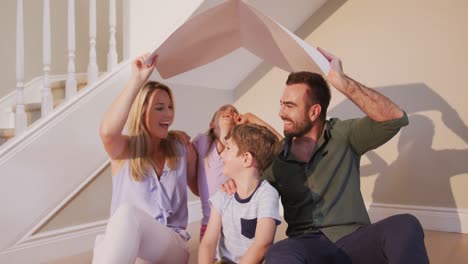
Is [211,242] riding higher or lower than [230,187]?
lower

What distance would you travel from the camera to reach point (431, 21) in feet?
8.53

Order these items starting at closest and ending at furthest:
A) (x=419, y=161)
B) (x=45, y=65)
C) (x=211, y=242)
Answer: (x=211, y=242) → (x=45, y=65) → (x=419, y=161)

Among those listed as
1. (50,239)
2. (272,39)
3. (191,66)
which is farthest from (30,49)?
(272,39)

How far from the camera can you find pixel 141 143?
1.60 metres

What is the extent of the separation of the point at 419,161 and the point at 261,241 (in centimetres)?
162

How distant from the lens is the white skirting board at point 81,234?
2.00 meters

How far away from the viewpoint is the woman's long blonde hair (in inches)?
62.6

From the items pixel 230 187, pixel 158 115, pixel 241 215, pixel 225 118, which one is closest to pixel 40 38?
pixel 225 118

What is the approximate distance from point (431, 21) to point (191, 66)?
61.5 inches

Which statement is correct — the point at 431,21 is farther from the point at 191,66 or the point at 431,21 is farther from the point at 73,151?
the point at 73,151

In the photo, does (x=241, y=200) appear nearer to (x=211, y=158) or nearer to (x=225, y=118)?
(x=211, y=158)

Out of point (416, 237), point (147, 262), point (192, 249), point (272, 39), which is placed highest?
point (272, 39)

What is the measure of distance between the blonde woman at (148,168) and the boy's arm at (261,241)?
0.31 metres

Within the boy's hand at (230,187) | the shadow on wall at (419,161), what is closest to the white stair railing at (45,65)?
the boy's hand at (230,187)
